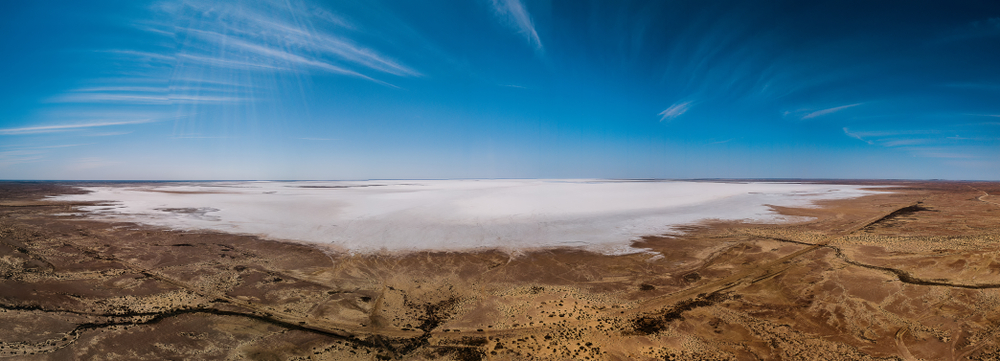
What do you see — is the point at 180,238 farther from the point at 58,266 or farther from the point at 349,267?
the point at 349,267

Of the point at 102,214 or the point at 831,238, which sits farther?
the point at 102,214

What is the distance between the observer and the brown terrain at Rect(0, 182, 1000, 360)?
4703 millimetres

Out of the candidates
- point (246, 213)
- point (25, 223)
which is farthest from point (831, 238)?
point (25, 223)

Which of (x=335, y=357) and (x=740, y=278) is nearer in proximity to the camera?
(x=335, y=357)

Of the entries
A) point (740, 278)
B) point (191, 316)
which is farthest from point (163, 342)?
point (740, 278)

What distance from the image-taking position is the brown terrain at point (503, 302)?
15.4 feet

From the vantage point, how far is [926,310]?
5.69 metres

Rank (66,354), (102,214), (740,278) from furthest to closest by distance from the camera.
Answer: (102,214) < (740,278) < (66,354)

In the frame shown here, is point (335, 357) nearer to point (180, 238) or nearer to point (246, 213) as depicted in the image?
point (180, 238)

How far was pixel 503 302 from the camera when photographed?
6316mm

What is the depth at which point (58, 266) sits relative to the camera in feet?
26.2

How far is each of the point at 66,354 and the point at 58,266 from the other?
630cm

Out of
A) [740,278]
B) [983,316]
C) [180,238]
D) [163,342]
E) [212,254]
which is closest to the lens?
[163,342]

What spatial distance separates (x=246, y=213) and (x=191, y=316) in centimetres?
1502
